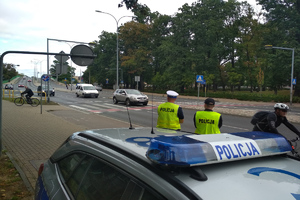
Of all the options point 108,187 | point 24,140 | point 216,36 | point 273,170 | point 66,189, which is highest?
point 216,36

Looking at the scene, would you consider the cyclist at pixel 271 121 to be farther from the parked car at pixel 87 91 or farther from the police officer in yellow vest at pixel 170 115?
the parked car at pixel 87 91

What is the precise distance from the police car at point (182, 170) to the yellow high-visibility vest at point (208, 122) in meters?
2.51

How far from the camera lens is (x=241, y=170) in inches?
58.5

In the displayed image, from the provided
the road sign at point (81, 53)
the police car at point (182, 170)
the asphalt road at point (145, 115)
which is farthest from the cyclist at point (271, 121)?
the road sign at point (81, 53)

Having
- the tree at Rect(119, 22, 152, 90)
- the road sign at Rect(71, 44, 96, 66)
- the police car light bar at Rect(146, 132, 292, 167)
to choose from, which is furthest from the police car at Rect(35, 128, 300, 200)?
the tree at Rect(119, 22, 152, 90)

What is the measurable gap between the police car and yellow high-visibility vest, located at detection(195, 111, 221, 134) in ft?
8.23

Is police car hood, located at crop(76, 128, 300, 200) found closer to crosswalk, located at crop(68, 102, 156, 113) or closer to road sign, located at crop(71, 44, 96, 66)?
road sign, located at crop(71, 44, 96, 66)

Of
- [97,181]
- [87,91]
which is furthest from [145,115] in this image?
[87,91]

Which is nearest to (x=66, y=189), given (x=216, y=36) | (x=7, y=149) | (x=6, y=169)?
(x=6, y=169)

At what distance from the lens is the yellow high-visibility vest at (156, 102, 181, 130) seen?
5.03 metres

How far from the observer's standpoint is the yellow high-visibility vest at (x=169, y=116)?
16.5ft

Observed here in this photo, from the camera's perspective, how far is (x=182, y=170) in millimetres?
1364

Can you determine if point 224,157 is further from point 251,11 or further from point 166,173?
point 251,11

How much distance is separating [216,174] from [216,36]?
4711 centimetres
